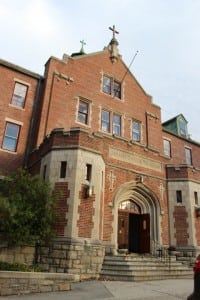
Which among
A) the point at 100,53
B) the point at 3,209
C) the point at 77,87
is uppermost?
the point at 100,53

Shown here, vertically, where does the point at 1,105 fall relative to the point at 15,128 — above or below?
above

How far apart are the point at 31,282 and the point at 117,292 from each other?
9.18 ft

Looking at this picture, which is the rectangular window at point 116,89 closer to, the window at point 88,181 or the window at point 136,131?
the window at point 136,131

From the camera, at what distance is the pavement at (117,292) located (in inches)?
323

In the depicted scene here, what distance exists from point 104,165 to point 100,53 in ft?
37.1

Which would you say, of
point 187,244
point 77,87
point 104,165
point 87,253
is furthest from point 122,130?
point 87,253

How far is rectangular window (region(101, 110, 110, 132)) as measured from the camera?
20.2m

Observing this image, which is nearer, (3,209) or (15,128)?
(3,209)

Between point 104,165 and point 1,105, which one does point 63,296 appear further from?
point 1,105

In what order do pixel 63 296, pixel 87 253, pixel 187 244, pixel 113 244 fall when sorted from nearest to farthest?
1. pixel 63 296
2. pixel 87 253
3. pixel 113 244
4. pixel 187 244

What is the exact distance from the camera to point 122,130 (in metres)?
20.8

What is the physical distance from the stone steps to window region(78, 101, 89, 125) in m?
9.70

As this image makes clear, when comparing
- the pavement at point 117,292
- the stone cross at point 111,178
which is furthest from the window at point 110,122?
the pavement at point 117,292

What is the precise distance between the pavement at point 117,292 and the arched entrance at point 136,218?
5.31 metres
